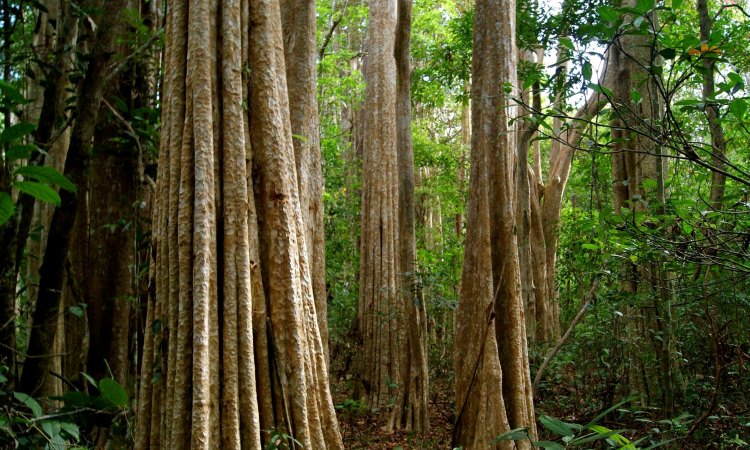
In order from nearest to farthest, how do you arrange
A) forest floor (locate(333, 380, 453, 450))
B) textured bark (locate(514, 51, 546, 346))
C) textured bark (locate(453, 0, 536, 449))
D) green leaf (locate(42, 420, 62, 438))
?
green leaf (locate(42, 420, 62, 438)) → textured bark (locate(453, 0, 536, 449)) → forest floor (locate(333, 380, 453, 450)) → textured bark (locate(514, 51, 546, 346))

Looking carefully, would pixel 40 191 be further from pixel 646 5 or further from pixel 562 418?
pixel 562 418

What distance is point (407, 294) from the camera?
26.1 ft

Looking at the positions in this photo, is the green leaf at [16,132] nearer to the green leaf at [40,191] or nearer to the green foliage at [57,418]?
the green leaf at [40,191]

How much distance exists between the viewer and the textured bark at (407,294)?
315 inches

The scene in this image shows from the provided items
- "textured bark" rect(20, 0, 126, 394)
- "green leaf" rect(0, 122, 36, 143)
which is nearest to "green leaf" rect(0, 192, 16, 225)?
"green leaf" rect(0, 122, 36, 143)

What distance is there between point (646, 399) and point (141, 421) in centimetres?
568

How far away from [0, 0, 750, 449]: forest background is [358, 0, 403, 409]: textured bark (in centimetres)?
5

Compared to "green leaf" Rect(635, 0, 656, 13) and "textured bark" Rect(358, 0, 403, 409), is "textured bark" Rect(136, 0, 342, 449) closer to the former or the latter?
"green leaf" Rect(635, 0, 656, 13)

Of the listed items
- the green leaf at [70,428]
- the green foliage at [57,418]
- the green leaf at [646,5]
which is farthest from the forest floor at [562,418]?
the green leaf at [646,5]

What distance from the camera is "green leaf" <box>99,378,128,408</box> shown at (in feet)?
8.73

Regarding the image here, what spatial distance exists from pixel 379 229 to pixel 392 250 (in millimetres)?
416

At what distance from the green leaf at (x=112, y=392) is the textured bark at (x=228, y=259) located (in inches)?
11.4

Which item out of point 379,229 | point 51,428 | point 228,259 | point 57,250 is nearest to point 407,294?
point 379,229

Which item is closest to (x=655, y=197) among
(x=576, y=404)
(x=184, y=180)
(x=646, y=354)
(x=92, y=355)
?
(x=646, y=354)
